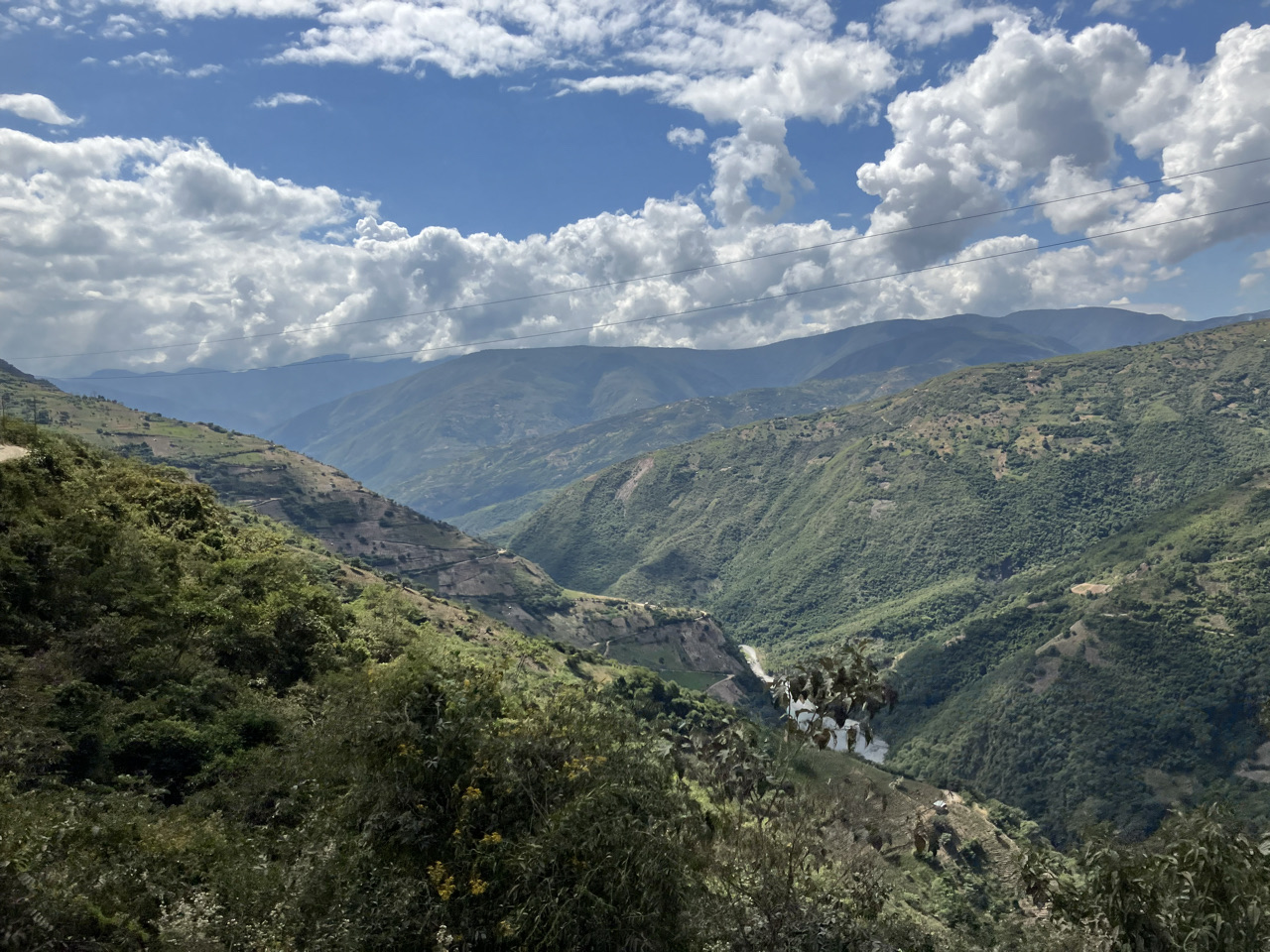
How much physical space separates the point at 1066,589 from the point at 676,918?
605ft

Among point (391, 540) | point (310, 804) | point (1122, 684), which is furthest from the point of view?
point (391, 540)

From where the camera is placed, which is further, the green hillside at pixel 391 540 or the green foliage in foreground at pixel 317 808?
the green hillside at pixel 391 540

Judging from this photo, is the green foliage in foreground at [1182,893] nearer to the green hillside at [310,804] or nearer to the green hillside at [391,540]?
the green hillside at [310,804]

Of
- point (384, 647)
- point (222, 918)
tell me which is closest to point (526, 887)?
point (222, 918)

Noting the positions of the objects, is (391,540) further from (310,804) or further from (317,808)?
(317,808)

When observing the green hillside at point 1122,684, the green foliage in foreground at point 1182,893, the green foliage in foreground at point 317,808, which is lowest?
the green hillside at point 1122,684

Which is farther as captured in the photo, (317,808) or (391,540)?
(391,540)

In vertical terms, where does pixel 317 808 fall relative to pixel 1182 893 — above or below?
above

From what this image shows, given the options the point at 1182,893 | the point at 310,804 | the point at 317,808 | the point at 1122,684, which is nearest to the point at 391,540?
the point at 310,804

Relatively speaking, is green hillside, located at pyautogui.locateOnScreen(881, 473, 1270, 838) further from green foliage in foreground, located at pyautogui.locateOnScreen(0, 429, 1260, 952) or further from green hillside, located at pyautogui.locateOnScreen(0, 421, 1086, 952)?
green hillside, located at pyautogui.locateOnScreen(0, 421, 1086, 952)

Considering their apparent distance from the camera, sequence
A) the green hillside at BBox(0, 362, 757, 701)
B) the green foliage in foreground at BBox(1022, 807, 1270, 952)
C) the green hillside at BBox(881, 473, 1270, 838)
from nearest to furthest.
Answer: the green foliage in foreground at BBox(1022, 807, 1270, 952), the green hillside at BBox(881, 473, 1270, 838), the green hillside at BBox(0, 362, 757, 701)

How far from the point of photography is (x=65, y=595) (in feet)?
75.7

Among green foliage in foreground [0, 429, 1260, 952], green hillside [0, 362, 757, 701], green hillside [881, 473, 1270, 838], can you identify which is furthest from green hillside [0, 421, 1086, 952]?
green hillside [0, 362, 757, 701]

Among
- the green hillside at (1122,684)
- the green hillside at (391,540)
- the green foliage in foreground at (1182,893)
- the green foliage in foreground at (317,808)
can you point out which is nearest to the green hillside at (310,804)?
the green foliage in foreground at (317,808)
